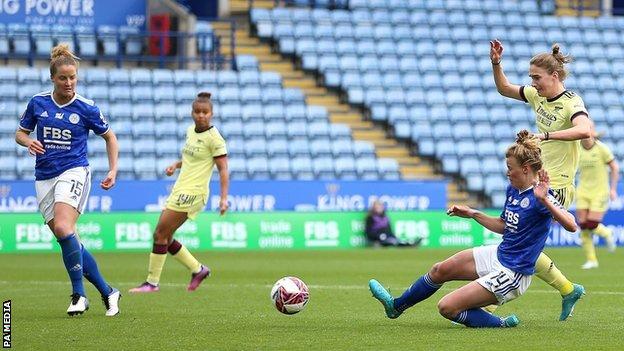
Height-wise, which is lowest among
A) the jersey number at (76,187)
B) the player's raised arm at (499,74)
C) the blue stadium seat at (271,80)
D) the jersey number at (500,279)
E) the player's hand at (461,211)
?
the jersey number at (500,279)

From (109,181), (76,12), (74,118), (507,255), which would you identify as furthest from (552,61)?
(76,12)

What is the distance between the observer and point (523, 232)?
384 inches

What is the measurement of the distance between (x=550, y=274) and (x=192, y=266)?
4.85 m

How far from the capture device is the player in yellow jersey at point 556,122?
35.1 ft

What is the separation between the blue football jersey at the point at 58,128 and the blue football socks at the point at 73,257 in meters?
0.60

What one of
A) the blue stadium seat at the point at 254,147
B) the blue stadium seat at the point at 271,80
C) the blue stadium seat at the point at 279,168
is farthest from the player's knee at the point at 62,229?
the blue stadium seat at the point at 271,80

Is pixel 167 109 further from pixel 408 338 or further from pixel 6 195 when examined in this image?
pixel 408 338

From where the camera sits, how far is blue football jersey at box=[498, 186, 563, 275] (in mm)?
9711

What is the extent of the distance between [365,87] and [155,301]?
1895cm

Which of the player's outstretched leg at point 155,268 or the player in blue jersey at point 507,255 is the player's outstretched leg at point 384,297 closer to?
the player in blue jersey at point 507,255

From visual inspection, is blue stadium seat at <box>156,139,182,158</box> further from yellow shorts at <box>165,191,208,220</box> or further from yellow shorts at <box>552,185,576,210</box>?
yellow shorts at <box>552,185,576,210</box>

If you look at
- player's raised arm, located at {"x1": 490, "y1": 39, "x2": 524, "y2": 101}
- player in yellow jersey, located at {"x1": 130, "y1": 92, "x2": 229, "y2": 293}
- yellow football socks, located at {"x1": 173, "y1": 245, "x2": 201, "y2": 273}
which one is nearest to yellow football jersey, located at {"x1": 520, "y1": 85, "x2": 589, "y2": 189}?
player's raised arm, located at {"x1": 490, "y1": 39, "x2": 524, "y2": 101}

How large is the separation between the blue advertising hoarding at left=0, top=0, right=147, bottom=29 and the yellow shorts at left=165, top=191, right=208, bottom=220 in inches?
634

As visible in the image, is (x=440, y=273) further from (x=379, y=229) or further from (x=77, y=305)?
(x=379, y=229)
